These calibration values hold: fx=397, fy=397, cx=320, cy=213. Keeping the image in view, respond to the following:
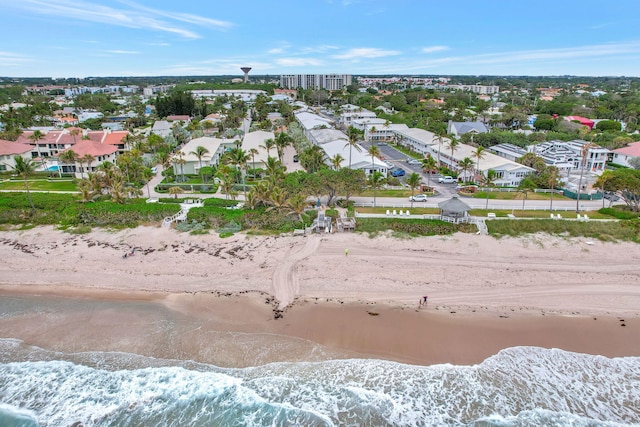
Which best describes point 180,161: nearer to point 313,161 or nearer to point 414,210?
point 313,161

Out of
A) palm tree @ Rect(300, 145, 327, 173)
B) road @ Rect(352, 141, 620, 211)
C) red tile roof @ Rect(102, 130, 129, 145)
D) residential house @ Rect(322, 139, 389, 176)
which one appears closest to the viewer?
road @ Rect(352, 141, 620, 211)

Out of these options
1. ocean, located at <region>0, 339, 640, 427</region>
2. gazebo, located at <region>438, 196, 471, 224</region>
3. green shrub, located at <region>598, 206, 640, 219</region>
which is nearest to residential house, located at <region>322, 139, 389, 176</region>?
gazebo, located at <region>438, 196, 471, 224</region>

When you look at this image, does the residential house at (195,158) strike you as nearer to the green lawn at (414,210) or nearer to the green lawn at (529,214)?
the green lawn at (414,210)

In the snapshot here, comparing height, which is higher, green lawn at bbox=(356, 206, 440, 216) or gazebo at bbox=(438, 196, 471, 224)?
gazebo at bbox=(438, 196, 471, 224)

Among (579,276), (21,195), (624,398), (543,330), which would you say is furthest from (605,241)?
(21,195)

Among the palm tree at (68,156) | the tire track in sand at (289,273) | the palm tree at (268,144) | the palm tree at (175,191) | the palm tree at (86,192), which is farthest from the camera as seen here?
the palm tree at (268,144)

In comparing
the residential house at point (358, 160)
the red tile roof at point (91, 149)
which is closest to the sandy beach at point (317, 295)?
the residential house at point (358, 160)

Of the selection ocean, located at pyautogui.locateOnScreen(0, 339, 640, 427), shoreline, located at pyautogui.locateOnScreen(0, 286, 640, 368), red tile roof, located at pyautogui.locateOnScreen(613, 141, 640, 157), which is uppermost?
red tile roof, located at pyautogui.locateOnScreen(613, 141, 640, 157)

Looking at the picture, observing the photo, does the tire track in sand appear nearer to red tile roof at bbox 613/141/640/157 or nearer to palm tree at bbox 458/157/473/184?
palm tree at bbox 458/157/473/184
